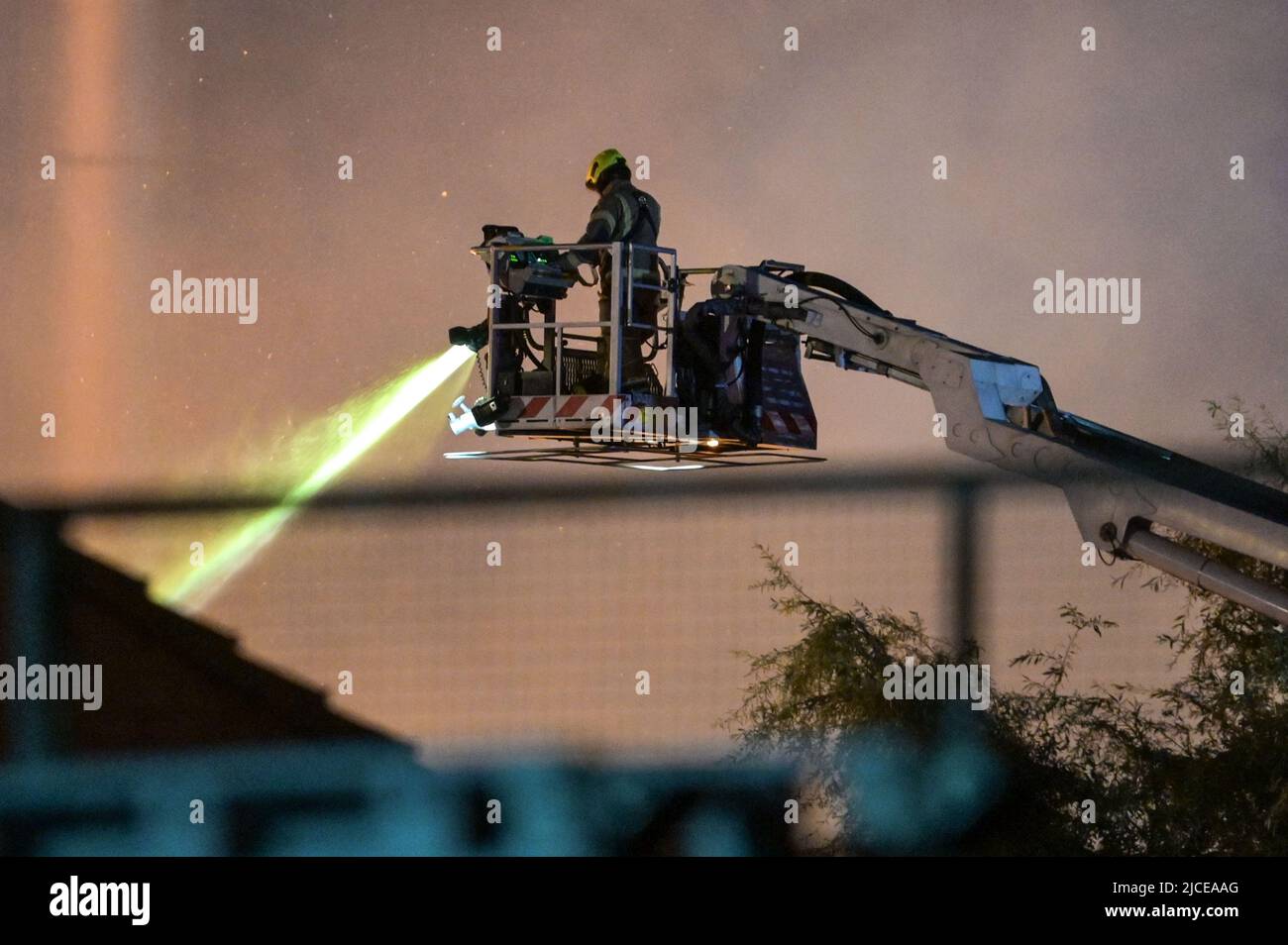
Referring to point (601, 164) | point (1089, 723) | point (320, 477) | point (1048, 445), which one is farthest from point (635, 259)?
point (320, 477)

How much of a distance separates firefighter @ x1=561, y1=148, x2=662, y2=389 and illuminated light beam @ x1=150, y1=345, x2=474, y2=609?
3.56 meters

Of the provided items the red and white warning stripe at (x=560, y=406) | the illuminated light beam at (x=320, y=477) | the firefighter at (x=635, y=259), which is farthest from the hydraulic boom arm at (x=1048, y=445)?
the illuminated light beam at (x=320, y=477)

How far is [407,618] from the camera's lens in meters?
11.0

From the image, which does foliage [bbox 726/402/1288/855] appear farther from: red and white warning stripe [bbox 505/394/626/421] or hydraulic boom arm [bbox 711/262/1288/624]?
red and white warning stripe [bbox 505/394/626/421]

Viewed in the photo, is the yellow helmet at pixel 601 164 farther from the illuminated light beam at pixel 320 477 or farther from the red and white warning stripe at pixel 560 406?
the illuminated light beam at pixel 320 477

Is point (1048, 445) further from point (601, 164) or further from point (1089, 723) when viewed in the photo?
point (1089, 723)

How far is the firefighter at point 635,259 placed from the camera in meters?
7.44

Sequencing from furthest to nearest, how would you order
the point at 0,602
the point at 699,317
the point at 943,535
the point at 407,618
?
the point at 0,602
the point at 407,618
the point at 943,535
the point at 699,317

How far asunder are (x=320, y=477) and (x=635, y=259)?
4.28 meters

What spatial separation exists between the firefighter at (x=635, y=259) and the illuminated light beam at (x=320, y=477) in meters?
3.56

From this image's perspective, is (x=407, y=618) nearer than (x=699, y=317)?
No

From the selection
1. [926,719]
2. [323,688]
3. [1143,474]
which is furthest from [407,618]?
[1143,474]

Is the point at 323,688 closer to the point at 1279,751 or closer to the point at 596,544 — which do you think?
the point at 596,544
